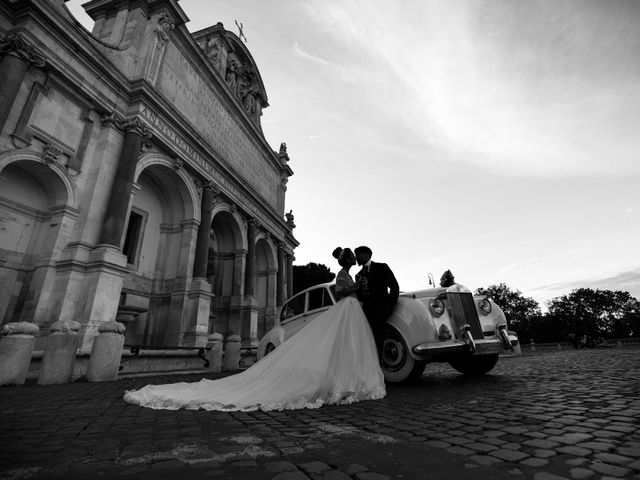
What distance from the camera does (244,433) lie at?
7.75 feet

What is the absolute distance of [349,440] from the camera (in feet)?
6.93

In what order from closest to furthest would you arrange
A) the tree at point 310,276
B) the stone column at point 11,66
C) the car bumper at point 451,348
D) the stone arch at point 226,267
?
the car bumper at point 451,348 < the stone column at point 11,66 < the stone arch at point 226,267 < the tree at point 310,276

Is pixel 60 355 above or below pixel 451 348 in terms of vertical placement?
above

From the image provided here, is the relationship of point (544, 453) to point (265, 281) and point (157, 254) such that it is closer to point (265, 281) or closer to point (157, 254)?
point (157, 254)

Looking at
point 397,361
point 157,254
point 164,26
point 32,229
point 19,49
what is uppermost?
point 164,26

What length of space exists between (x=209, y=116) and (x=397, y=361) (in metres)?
15.7

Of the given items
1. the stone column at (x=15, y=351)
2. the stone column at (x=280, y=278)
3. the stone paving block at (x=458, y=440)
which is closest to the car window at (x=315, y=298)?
the stone paving block at (x=458, y=440)

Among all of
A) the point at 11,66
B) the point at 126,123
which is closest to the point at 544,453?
the point at 11,66

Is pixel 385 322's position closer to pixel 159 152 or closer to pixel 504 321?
pixel 504 321

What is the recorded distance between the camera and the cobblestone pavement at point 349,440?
62.1 inches

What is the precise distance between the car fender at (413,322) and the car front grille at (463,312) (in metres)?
0.50

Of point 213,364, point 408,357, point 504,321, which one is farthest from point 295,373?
point 213,364

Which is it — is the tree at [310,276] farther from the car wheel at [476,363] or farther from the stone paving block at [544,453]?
the stone paving block at [544,453]

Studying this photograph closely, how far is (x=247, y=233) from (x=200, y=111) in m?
6.98
